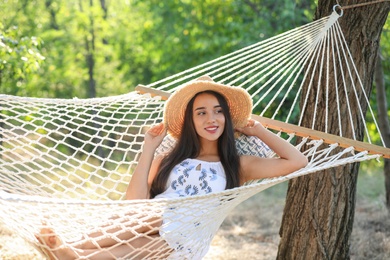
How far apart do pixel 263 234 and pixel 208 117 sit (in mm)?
1972

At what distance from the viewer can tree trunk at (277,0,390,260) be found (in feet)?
9.11

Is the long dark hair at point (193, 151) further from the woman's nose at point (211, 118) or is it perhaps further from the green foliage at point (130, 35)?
the green foliage at point (130, 35)

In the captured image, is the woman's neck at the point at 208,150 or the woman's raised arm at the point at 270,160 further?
the woman's neck at the point at 208,150

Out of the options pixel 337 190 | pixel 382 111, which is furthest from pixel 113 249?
pixel 382 111

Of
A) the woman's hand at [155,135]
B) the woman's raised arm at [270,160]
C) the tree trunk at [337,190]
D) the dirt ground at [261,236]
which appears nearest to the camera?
the woman's raised arm at [270,160]

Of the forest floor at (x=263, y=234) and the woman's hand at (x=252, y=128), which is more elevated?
the woman's hand at (x=252, y=128)

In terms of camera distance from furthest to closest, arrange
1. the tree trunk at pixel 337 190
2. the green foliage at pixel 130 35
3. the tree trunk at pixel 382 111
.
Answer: the green foliage at pixel 130 35 < the tree trunk at pixel 382 111 < the tree trunk at pixel 337 190

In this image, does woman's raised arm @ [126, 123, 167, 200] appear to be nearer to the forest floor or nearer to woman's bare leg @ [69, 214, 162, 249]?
woman's bare leg @ [69, 214, 162, 249]

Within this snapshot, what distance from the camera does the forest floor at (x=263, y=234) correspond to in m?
3.62

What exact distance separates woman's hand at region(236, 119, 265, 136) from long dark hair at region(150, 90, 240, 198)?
3.1 inches

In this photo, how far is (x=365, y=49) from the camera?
278 centimetres

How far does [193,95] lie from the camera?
248cm

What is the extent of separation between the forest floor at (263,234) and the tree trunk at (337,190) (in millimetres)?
830

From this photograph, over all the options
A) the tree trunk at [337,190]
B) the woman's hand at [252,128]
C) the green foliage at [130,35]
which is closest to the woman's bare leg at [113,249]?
the woman's hand at [252,128]
